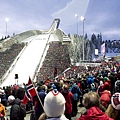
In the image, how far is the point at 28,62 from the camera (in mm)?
54000

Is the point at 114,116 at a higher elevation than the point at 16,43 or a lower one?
lower

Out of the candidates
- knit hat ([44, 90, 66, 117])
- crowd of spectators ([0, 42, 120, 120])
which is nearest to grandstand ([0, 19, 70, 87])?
crowd of spectators ([0, 42, 120, 120])

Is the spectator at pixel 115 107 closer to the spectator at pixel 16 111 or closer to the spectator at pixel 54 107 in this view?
the spectator at pixel 54 107

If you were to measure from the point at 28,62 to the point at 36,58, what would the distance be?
2.13 meters

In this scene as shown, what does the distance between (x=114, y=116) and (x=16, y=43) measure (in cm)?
6623

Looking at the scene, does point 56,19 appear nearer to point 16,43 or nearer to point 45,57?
point 16,43

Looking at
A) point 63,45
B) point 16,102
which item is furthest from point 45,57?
point 16,102

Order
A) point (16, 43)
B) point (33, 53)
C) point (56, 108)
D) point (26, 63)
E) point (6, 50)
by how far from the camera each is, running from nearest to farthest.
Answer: point (56, 108) → point (26, 63) → point (33, 53) → point (6, 50) → point (16, 43)

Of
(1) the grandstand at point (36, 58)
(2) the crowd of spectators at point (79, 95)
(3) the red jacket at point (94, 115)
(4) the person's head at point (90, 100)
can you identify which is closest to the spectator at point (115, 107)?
(2) the crowd of spectators at point (79, 95)

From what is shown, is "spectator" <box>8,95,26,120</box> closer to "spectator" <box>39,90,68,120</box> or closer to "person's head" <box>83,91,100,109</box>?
"person's head" <box>83,91,100,109</box>

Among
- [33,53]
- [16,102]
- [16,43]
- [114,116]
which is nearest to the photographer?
[114,116]

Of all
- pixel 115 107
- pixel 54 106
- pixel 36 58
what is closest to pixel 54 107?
pixel 54 106

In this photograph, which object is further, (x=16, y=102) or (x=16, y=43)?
(x=16, y=43)

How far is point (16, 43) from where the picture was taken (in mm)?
69438
